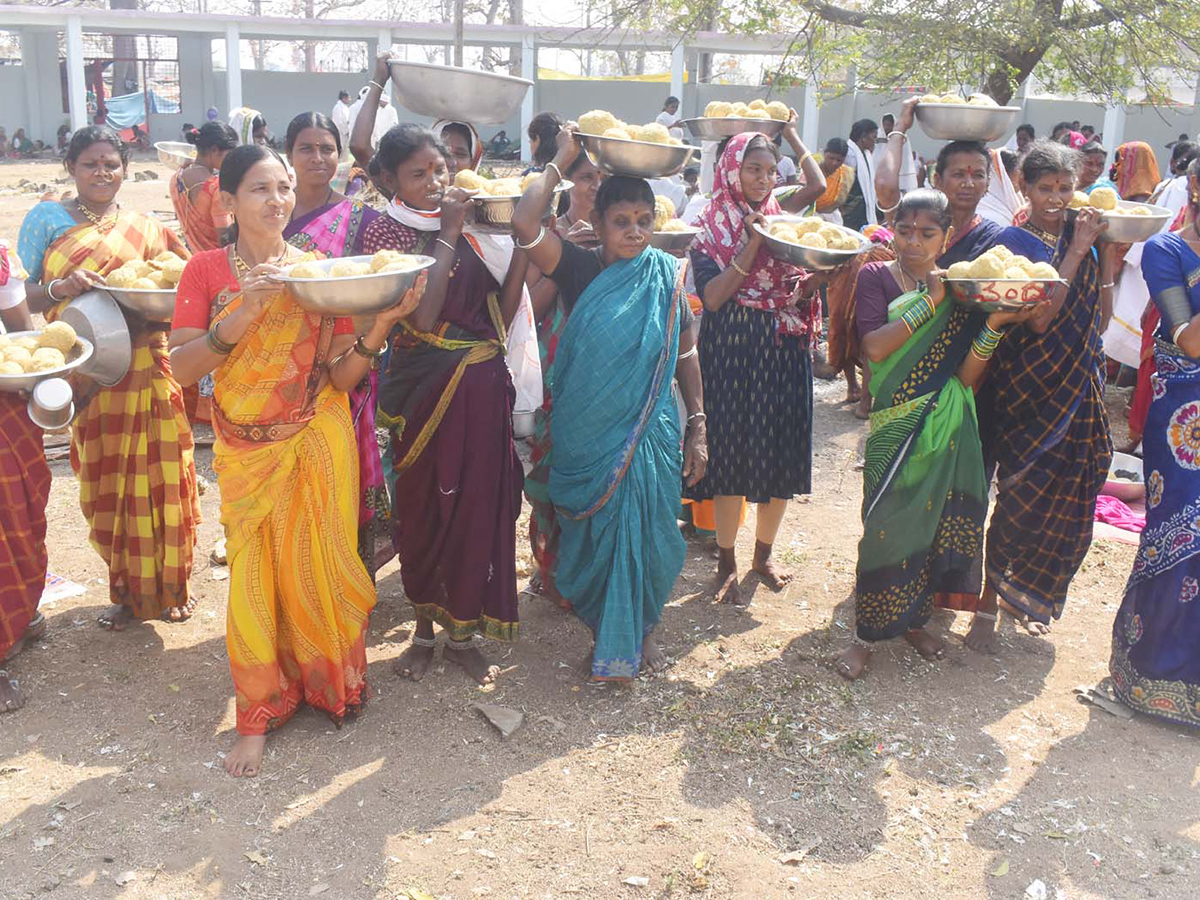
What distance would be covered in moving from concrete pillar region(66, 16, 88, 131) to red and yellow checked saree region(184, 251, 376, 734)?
25.9 meters

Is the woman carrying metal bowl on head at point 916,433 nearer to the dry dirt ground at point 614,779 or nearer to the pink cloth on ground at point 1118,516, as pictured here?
the dry dirt ground at point 614,779

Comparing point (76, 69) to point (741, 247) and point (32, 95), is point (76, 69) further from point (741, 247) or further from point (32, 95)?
point (741, 247)

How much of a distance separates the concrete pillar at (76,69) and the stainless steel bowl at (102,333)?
25.0 metres

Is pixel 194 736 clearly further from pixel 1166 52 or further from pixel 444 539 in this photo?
pixel 1166 52

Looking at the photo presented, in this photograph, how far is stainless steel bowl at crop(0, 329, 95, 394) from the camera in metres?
3.53

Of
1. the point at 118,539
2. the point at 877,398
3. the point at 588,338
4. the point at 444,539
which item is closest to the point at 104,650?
the point at 118,539

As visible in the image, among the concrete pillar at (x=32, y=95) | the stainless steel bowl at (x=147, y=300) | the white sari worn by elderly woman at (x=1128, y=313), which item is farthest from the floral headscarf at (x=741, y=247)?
the concrete pillar at (x=32, y=95)

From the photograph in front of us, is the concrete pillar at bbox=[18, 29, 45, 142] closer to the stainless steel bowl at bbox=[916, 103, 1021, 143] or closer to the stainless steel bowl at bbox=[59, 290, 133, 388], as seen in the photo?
the stainless steel bowl at bbox=[59, 290, 133, 388]

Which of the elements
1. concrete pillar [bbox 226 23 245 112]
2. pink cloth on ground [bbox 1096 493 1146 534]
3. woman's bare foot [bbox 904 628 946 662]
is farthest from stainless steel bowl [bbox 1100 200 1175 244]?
concrete pillar [bbox 226 23 245 112]

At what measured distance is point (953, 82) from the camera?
10945 millimetres

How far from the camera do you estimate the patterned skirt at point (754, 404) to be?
4.79 metres

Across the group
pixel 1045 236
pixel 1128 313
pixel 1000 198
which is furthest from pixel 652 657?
pixel 1128 313

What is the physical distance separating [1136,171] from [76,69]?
25.3m

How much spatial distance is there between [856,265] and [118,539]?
Answer: 454cm
